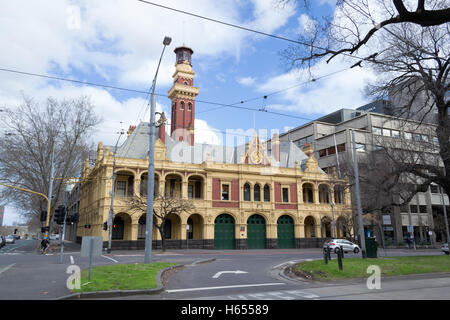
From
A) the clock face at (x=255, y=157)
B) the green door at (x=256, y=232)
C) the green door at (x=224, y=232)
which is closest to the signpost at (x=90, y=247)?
the green door at (x=224, y=232)

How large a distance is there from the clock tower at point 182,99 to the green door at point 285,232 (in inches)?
766

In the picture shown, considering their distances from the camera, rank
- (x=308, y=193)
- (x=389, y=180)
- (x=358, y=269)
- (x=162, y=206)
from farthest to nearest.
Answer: (x=308, y=193), (x=162, y=206), (x=389, y=180), (x=358, y=269)

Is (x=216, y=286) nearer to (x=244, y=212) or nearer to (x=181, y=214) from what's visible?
(x=181, y=214)

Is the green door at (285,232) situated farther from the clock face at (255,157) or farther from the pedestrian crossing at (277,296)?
the pedestrian crossing at (277,296)

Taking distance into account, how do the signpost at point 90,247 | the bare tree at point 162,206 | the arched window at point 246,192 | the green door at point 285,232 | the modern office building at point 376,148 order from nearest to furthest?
the signpost at point 90,247 < the bare tree at point 162,206 < the arched window at point 246,192 < the green door at point 285,232 < the modern office building at point 376,148

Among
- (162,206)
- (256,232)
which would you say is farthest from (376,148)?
(162,206)

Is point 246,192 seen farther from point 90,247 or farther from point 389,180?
point 90,247

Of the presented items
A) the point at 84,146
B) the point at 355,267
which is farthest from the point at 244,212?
the point at 355,267

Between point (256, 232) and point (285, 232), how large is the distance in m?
4.35

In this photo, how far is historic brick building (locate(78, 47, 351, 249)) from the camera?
38.6 meters

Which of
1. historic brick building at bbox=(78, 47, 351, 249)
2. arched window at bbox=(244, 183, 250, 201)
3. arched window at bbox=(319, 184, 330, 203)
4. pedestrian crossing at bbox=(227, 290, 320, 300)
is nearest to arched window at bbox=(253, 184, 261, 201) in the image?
historic brick building at bbox=(78, 47, 351, 249)

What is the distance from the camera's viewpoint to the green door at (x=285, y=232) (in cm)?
4466

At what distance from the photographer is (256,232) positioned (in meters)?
43.5
